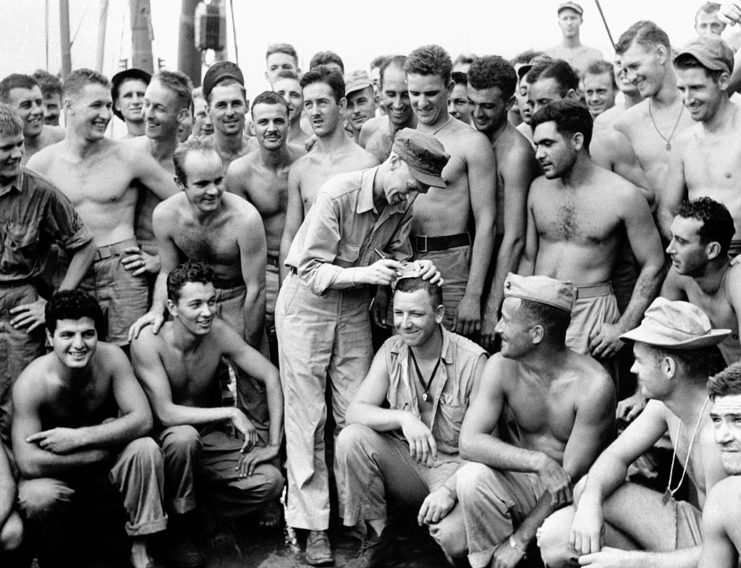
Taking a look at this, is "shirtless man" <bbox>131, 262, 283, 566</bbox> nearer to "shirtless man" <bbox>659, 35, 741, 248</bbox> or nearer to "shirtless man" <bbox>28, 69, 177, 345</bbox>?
"shirtless man" <bbox>28, 69, 177, 345</bbox>

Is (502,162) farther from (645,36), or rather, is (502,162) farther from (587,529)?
(587,529)

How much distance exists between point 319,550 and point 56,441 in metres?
1.46

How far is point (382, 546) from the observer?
17.9 ft

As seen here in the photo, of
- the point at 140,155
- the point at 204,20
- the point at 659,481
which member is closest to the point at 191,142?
the point at 140,155

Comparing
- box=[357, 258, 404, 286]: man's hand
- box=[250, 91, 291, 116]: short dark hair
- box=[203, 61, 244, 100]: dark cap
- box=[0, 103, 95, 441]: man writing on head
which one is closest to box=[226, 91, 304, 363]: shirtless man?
box=[250, 91, 291, 116]: short dark hair

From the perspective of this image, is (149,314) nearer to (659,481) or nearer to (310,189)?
(310,189)

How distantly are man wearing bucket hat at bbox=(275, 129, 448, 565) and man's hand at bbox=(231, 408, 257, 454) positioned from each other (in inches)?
7.7

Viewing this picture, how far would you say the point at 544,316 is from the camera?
5.23 m

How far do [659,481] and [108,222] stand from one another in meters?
3.53

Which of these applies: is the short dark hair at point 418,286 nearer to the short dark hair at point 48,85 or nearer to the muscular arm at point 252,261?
the muscular arm at point 252,261

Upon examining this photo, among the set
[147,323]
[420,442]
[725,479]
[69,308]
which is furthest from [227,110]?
[725,479]

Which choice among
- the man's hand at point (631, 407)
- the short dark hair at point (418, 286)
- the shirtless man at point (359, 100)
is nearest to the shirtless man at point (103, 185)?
the short dark hair at point (418, 286)

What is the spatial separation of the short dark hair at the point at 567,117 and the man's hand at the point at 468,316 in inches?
42.1

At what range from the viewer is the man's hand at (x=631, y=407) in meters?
Result: 5.68
